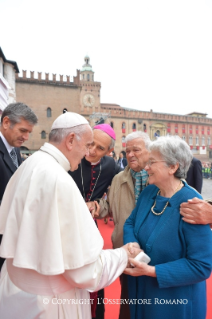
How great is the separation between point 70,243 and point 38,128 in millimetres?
34775

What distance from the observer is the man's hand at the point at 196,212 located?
1.47 metres

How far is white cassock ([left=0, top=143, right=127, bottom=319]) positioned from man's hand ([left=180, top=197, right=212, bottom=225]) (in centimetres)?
61

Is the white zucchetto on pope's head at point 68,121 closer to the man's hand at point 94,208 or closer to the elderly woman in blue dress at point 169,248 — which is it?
the elderly woman in blue dress at point 169,248

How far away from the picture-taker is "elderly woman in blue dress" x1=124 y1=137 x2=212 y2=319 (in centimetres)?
148

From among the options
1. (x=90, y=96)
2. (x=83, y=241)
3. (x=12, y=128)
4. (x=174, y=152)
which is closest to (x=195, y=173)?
(x=174, y=152)

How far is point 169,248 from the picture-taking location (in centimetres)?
157

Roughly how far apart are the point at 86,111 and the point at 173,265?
37.2 metres

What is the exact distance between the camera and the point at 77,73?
37.3m

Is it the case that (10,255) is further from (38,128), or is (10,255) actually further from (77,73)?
(77,73)

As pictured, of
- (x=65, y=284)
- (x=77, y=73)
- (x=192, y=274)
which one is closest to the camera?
(x=65, y=284)

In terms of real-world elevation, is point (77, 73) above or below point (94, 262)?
above

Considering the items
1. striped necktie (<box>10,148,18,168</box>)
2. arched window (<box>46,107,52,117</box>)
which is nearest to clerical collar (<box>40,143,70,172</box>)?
striped necktie (<box>10,148,18,168</box>)

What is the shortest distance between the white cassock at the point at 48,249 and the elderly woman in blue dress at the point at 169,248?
1.31 ft

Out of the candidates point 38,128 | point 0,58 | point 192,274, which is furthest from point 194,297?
point 38,128
